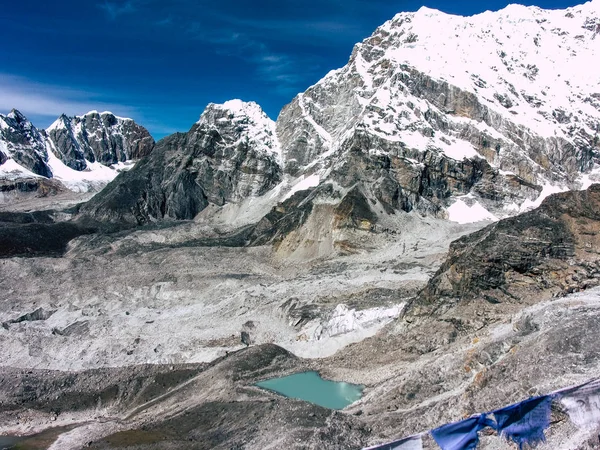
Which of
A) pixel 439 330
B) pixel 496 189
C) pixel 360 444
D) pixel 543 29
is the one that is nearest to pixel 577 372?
pixel 360 444

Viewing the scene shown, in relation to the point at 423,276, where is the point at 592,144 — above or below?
above

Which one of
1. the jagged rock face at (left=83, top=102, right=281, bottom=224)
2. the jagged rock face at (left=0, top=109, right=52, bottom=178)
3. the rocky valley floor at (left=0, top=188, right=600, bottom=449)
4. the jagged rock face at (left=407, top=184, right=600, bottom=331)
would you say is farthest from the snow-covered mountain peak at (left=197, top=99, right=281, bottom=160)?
the jagged rock face at (left=407, top=184, right=600, bottom=331)

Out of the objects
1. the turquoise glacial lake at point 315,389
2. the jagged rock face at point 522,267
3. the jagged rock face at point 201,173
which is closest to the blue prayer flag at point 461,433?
the turquoise glacial lake at point 315,389

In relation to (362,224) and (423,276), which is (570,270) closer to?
(423,276)

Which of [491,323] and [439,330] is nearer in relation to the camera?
[491,323]

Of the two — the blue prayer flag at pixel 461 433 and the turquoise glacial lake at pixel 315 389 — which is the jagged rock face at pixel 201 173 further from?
the blue prayer flag at pixel 461 433

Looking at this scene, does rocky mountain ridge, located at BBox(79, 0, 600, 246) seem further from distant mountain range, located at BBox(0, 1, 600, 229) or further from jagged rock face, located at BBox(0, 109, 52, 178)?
jagged rock face, located at BBox(0, 109, 52, 178)
